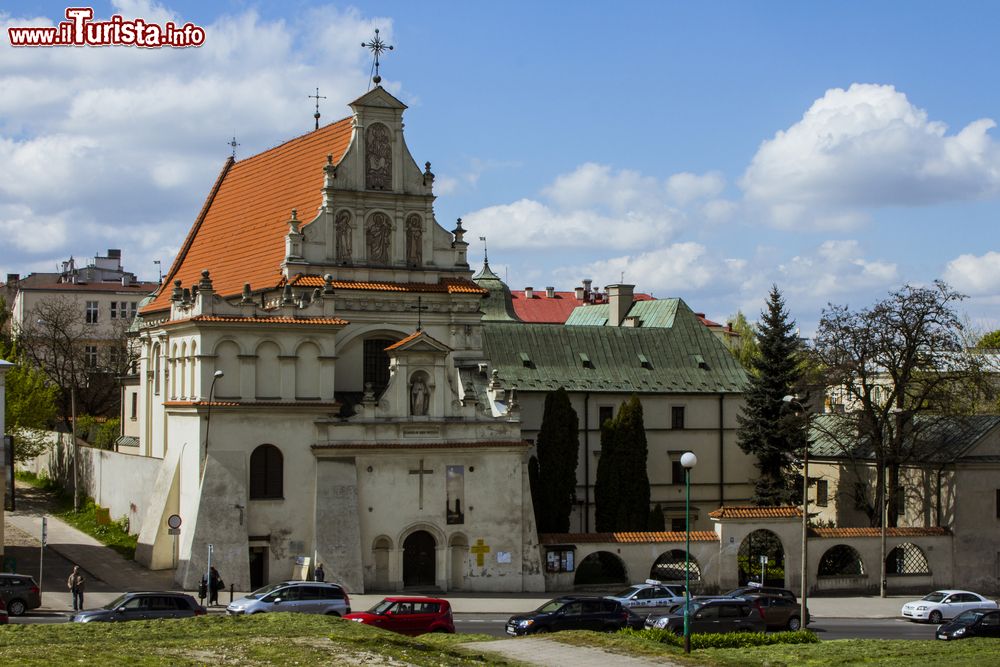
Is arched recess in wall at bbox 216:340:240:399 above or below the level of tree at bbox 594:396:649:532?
above

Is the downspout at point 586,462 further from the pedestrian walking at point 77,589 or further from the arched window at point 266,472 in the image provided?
the pedestrian walking at point 77,589

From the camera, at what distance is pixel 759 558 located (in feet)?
180

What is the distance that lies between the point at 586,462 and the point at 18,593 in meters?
29.8

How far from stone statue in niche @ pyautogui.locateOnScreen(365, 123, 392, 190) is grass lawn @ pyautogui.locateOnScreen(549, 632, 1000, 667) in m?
25.6

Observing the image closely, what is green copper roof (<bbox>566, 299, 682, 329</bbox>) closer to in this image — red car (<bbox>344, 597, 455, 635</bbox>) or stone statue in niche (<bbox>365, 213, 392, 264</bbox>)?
stone statue in niche (<bbox>365, 213, 392, 264</bbox>)

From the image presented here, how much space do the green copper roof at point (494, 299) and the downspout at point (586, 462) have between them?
20.0 meters

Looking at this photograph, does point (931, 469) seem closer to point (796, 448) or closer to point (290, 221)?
point (796, 448)

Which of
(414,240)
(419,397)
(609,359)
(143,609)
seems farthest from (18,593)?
(609,359)

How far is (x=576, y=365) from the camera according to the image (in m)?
67.0

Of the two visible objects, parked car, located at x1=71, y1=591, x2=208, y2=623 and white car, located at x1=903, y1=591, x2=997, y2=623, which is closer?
parked car, located at x1=71, y1=591, x2=208, y2=623

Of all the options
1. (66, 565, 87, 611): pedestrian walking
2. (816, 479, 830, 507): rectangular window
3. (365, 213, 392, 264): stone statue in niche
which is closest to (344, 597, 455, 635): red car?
(66, 565, 87, 611): pedestrian walking

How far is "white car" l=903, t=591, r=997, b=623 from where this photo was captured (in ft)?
157

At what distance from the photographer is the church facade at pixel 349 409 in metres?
49.7

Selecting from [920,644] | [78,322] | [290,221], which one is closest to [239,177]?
[290,221]
